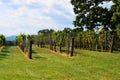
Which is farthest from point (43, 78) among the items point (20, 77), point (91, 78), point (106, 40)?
point (106, 40)

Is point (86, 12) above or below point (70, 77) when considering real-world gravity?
above

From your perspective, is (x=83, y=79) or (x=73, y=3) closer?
(x=83, y=79)

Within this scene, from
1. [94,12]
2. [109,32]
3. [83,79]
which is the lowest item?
[83,79]

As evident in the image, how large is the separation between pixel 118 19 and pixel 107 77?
91.0 ft

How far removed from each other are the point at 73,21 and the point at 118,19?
12737 mm

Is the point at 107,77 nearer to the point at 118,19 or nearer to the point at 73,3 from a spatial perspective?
the point at 118,19

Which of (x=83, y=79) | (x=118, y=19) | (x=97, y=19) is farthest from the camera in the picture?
(x=97, y=19)

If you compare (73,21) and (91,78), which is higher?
(73,21)

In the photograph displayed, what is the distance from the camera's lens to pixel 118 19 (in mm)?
45625

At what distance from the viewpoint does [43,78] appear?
1847cm

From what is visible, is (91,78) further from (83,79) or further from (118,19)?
(118,19)

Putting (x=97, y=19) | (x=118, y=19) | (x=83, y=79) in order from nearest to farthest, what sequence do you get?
(x=83, y=79) < (x=118, y=19) < (x=97, y=19)

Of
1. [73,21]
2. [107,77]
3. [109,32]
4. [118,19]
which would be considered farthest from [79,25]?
[107,77]

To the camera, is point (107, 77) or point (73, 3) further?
point (73, 3)
